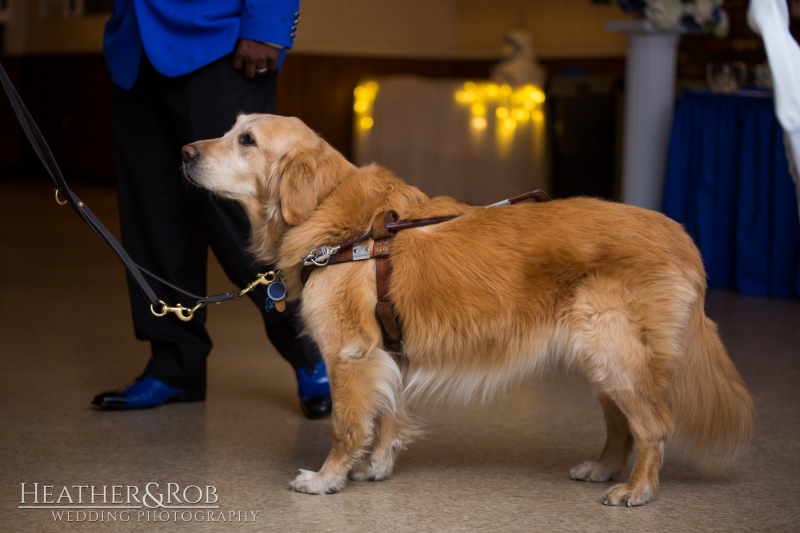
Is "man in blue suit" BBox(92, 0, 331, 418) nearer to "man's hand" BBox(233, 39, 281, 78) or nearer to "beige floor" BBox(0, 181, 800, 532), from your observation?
"man's hand" BBox(233, 39, 281, 78)

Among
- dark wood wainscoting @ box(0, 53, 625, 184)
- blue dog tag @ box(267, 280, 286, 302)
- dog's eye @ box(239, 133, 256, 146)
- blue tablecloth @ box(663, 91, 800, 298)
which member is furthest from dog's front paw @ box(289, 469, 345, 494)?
→ dark wood wainscoting @ box(0, 53, 625, 184)

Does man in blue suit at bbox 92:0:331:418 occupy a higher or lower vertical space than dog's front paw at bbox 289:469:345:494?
higher

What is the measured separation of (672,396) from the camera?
2.14m

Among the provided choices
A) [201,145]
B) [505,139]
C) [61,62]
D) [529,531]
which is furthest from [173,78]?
[61,62]

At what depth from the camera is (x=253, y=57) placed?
262cm

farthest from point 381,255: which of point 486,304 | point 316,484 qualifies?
point 316,484

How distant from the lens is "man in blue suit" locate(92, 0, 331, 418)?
102 inches

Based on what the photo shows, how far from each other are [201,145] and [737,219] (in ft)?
11.2

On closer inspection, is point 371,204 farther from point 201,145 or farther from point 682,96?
point 682,96

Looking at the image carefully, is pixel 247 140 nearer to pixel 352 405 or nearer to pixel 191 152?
pixel 191 152

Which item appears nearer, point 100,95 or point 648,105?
point 648,105

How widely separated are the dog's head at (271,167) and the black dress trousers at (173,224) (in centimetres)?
42

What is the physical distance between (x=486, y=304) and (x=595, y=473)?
0.52 meters

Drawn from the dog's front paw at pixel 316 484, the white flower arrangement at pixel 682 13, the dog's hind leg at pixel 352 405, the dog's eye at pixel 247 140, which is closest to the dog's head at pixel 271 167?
the dog's eye at pixel 247 140
